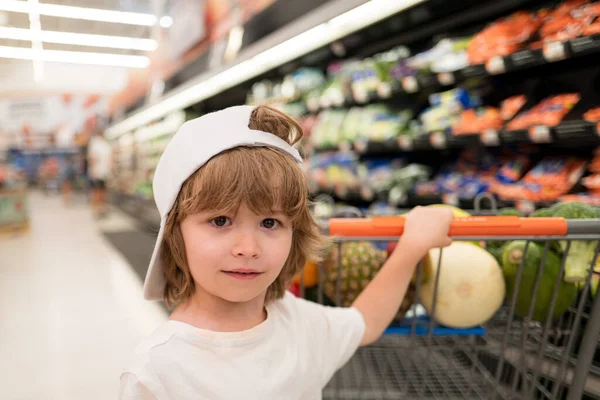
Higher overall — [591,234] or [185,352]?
[591,234]

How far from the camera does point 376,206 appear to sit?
3580 millimetres

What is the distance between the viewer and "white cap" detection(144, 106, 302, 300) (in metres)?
0.84

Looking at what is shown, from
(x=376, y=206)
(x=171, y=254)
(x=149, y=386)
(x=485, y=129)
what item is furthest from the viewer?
(x=376, y=206)

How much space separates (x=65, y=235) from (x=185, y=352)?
720 cm

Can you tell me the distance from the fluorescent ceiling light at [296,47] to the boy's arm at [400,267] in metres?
1.10

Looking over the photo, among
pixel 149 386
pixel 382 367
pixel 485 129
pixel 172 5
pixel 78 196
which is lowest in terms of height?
pixel 78 196

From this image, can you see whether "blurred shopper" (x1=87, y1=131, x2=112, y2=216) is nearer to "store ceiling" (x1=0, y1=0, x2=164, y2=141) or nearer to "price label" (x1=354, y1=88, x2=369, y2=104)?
"store ceiling" (x1=0, y1=0, x2=164, y2=141)

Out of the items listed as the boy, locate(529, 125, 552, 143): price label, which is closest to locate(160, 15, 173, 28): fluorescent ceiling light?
locate(529, 125, 552, 143): price label

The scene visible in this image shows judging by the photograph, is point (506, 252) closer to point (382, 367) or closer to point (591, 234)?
point (591, 234)

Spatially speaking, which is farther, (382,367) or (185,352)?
(382,367)

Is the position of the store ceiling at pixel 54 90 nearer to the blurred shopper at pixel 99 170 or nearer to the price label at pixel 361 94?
the blurred shopper at pixel 99 170

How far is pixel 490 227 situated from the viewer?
3.32 ft

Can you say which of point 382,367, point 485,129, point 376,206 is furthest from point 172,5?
point 382,367

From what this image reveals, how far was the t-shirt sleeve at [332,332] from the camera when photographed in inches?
41.1
